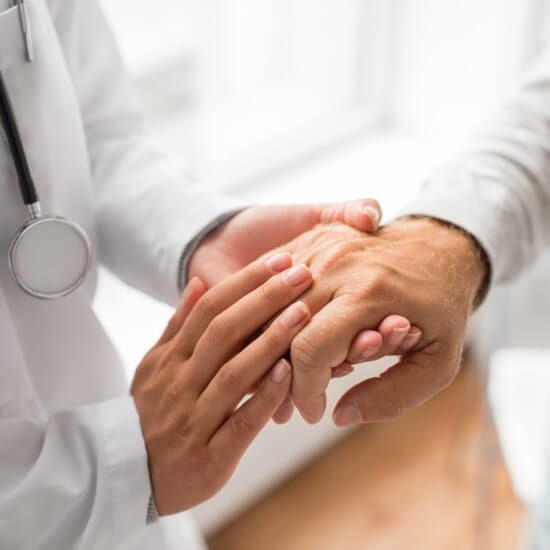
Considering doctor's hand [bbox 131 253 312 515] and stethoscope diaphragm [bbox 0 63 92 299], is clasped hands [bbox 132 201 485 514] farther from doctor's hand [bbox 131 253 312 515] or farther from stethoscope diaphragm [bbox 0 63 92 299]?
stethoscope diaphragm [bbox 0 63 92 299]

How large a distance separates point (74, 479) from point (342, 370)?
0.80 ft

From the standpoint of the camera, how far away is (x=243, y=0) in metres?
1.89

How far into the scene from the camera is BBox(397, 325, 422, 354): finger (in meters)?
0.71

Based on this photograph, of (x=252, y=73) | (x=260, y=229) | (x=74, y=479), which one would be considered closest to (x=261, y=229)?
(x=260, y=229)

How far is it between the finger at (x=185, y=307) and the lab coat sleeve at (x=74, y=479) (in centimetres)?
8

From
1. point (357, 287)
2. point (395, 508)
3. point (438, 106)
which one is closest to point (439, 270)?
point (357, 287)

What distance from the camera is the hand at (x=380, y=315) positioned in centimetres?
68

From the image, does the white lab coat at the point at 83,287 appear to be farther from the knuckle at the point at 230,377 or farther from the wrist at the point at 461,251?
the wrist at the point at 461,251

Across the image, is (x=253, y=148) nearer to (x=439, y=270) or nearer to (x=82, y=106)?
(x=82, y=106)

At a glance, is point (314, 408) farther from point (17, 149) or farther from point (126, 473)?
point (17, 149)

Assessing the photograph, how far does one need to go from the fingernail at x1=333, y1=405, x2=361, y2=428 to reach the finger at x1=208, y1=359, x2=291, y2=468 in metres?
0.05

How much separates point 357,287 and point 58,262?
26cm

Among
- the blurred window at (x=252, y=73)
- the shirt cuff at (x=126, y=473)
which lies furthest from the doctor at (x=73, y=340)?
the blurred window at (x=252, y=73)

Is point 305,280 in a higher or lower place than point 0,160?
lower
